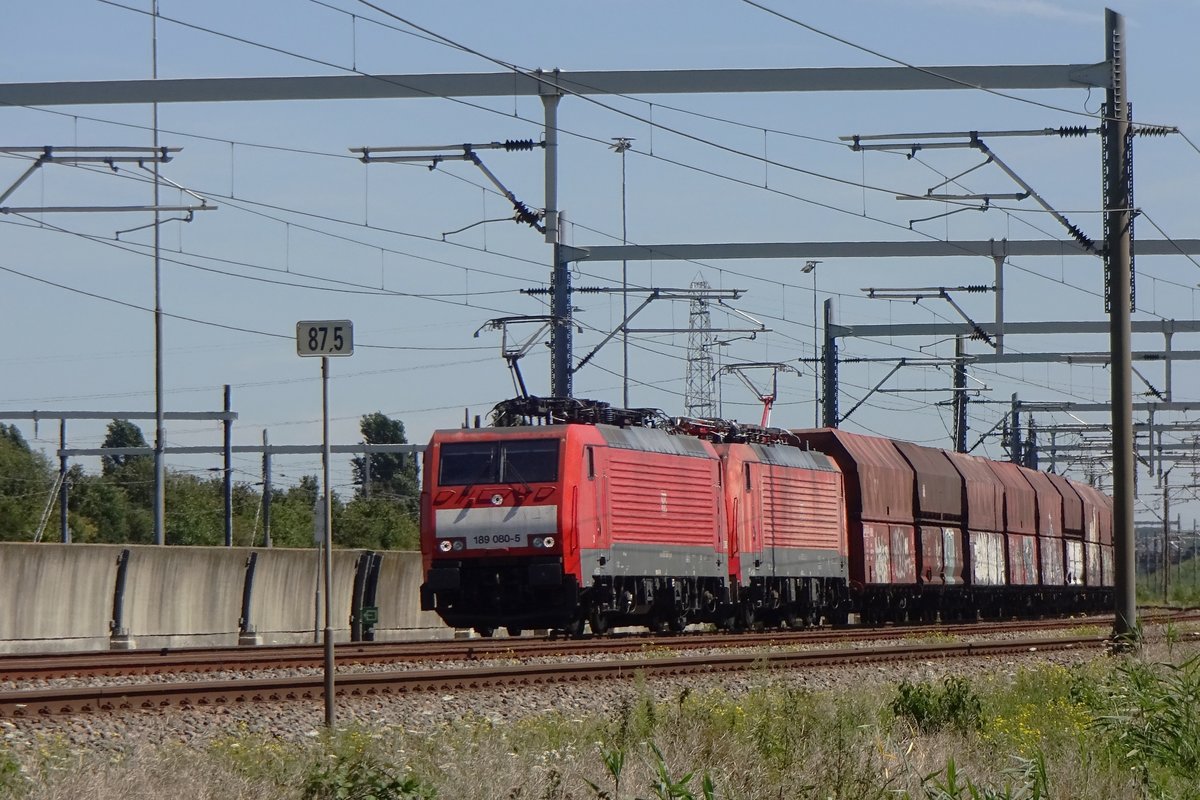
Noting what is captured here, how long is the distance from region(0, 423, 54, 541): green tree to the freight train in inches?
1749

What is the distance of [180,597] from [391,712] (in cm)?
1142

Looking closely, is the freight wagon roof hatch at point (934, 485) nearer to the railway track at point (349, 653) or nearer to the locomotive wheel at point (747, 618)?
the locomotive wheel at point (747, 618)

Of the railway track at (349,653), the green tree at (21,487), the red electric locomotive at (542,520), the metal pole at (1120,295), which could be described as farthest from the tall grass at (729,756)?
the green tree at (21,487)

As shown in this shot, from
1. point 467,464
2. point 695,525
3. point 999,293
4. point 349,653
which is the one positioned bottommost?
point 349,653

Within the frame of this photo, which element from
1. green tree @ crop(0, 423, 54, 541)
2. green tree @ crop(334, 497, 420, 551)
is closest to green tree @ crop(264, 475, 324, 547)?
green tree @ crop(334, 497, 420, 551)

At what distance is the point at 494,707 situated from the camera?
15.7 metres

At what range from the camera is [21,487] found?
88750 millimetres

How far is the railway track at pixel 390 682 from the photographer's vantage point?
13961mm

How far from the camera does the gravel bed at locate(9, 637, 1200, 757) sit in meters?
12.5

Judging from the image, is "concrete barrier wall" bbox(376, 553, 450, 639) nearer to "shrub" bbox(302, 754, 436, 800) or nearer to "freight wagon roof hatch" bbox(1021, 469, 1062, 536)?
"freight wagon roof hatch" bbox(1021, 469, 1062, 536)

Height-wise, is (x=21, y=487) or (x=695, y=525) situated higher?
(x=21, y=487)

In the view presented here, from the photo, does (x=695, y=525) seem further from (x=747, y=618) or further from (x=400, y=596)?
(x=400, y=596)

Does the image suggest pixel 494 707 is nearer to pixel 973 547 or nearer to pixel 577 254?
pixel 577 254

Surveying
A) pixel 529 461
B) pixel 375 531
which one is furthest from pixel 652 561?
pixel 375 531
